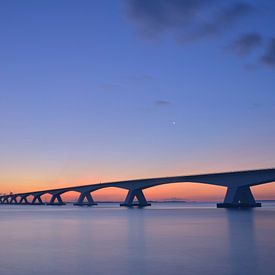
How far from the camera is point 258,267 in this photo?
62.3 feet

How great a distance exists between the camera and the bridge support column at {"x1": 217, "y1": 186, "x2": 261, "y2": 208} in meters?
87.7

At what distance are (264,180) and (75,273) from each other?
221ft

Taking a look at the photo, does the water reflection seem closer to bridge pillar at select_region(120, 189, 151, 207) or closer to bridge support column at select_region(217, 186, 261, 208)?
bridge support column at select_region(217, 186, 261, 208)

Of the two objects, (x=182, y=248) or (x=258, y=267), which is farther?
(x=182, y=248)

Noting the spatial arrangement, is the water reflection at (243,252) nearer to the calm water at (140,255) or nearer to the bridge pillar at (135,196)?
the calm water at (140,255)

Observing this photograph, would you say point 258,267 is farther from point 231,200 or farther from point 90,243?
point 231,200

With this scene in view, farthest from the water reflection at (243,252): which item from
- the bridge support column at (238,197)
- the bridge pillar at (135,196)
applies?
the bridge pillar at (135,196)

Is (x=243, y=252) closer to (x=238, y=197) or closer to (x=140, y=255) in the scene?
(x=140, y=255)

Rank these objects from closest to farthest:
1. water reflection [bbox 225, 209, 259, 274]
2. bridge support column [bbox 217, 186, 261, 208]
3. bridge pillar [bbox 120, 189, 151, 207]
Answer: water reflection [bbox 225, 209, 259, 274] < bridge support column [bbox 217, 186, 261, 208] < bridge pillar [bbox 120, 189, 151, 207]

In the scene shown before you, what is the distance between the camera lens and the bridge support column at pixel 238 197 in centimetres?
8769

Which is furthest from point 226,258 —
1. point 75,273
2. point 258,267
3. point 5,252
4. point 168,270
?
point 5,252

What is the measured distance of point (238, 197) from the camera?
88688 mm

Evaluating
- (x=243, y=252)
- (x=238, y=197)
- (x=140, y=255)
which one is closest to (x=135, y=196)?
(x=238, y=197)

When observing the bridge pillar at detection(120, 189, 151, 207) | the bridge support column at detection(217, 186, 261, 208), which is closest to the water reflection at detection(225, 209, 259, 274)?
the bridge support column at detection(217, 186, 261, 208)
